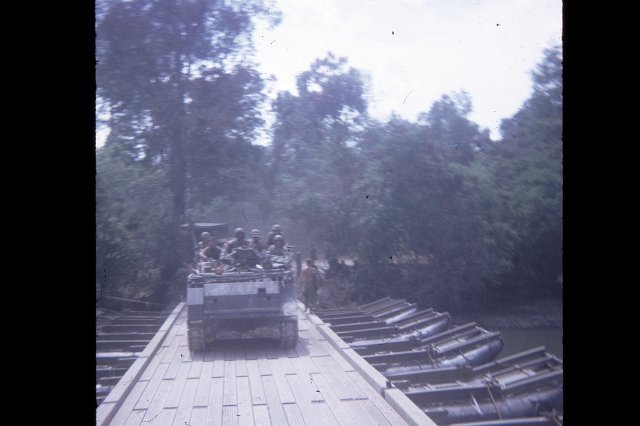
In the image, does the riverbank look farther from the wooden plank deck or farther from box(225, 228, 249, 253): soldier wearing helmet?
box(225, 228, 249, 253): soldier wearing helmet

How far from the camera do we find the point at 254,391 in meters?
4.32

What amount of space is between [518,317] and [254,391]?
5402mm

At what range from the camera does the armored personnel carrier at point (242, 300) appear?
18.6 feet

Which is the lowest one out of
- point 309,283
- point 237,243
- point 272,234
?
point 309,283

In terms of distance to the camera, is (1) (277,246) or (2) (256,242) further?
Answer: (2) (256,242)

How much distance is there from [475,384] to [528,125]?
2.80 m

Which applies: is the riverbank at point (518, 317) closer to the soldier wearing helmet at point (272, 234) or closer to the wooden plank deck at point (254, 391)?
the wooden plank deck at point (254, 391)

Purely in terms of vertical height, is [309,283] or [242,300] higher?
[309,283]

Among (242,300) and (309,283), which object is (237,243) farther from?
(309,283)

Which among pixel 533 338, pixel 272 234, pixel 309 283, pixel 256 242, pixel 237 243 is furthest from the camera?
pixel 533 338

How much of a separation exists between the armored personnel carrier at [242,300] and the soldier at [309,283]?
0.20 m

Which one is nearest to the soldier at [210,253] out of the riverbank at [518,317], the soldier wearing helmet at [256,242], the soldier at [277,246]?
the soldier wearing helmet at [256,242]

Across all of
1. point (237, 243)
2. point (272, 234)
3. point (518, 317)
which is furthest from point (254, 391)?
point (518, 317)
